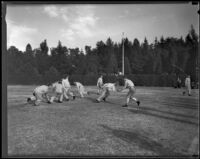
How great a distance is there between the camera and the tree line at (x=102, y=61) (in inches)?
1609

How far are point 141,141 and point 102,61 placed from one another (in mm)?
43668

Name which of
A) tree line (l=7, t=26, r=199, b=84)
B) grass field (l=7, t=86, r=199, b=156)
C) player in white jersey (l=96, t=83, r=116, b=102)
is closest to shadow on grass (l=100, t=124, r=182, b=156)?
grass field (l=7, t=86, r=199, b=156)

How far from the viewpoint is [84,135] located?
561cm

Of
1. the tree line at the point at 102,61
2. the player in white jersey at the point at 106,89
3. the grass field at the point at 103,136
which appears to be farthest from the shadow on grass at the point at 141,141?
the tree line at the point at 102,61

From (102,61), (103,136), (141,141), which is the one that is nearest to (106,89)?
(103,136)

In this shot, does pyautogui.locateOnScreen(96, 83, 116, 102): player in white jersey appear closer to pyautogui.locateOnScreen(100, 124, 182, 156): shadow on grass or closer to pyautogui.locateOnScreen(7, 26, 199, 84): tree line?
pyautogui.locateOnScreen(100, 124, 182, 156): shadow on grass

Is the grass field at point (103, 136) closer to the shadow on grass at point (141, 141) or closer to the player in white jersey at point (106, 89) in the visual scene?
the shadow on grass at point (141, 141)

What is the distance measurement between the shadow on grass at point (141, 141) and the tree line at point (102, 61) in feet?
91.0

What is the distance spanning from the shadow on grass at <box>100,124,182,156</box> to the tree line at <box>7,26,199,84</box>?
2773 centimetres

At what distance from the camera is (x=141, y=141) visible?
511 centimetres

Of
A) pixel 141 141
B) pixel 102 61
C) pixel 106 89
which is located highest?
pixel 102 61

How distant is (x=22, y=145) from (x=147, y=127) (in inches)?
146

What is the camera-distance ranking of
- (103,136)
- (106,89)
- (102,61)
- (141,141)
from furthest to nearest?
(102,61) < (106,89) < (103,136) < (141,141)

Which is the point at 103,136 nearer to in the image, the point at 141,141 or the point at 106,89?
the point at 141,141
